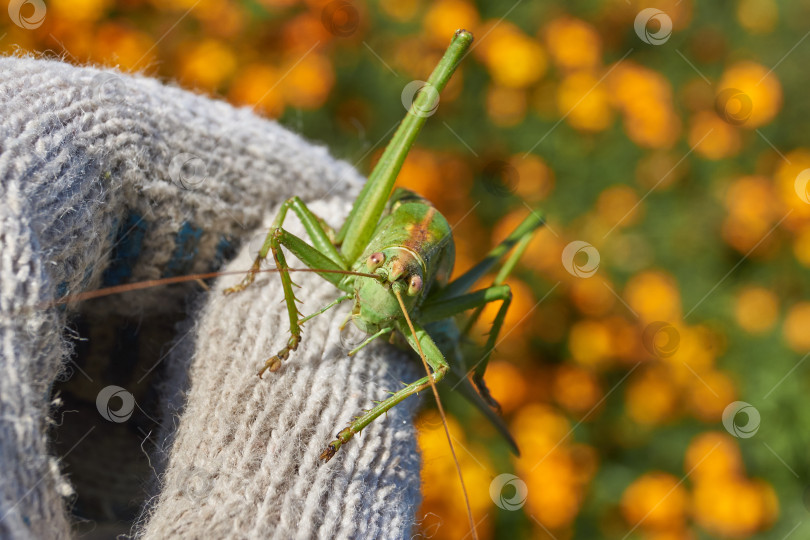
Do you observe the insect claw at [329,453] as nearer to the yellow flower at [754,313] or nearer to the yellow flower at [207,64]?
the yellow flower at [207,64]

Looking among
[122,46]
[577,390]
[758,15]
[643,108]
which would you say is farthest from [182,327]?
[758,15]

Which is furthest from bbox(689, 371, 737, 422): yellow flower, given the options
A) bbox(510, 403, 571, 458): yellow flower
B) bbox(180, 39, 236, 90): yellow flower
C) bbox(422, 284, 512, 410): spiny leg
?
bbox(180, 39, 236, 90): yellow flower

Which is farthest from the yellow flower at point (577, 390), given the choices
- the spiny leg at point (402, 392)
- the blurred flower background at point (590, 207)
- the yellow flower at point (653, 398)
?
the spiny leg at point (402, 392)

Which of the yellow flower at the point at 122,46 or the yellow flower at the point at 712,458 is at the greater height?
the yellow flower at the point at 122,46

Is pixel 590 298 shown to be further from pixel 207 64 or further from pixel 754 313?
pixel 207 64

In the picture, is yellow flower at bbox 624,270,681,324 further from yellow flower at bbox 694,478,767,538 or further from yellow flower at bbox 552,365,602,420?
yellow flower at bbox 694,478,767,538
